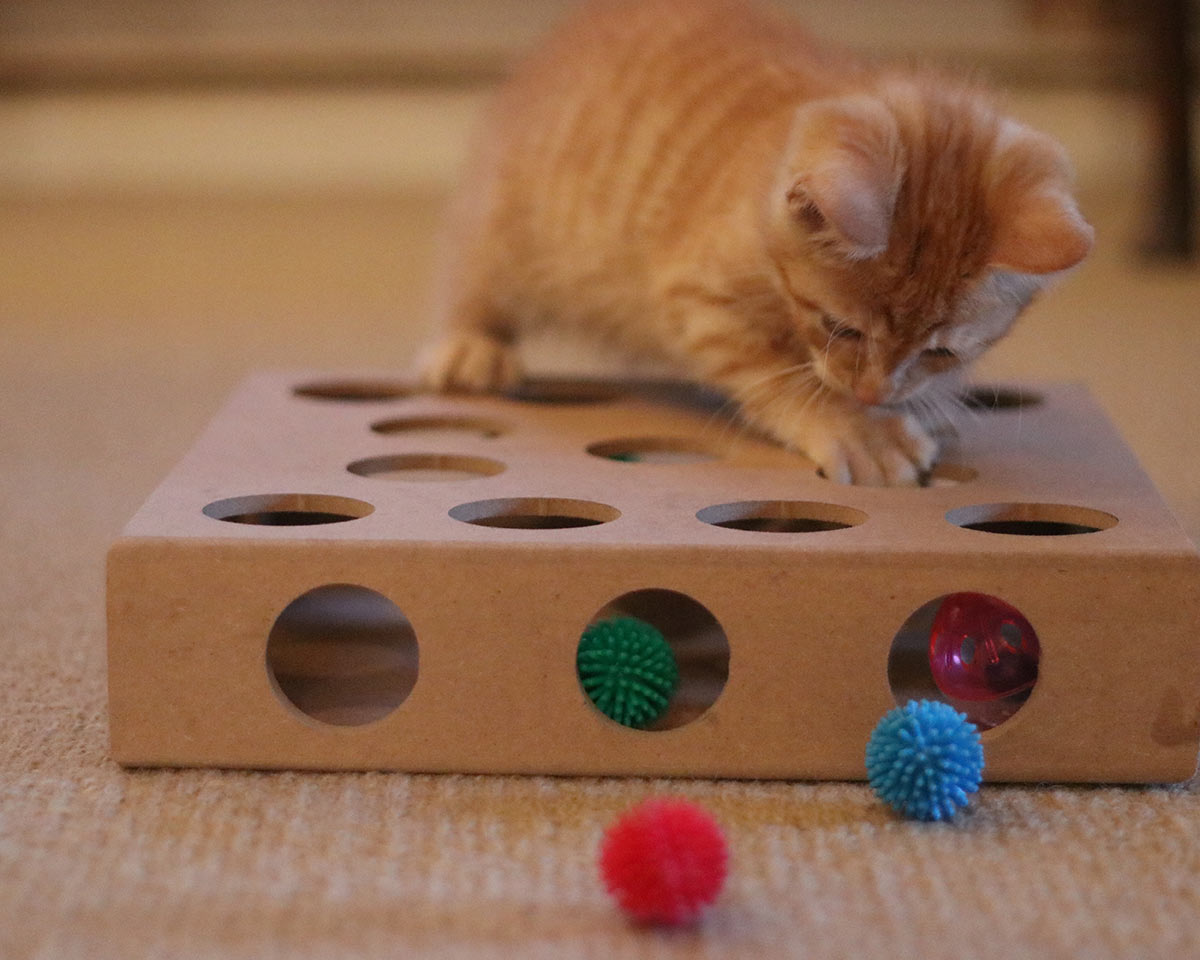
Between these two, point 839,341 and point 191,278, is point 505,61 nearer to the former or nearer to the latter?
point 191,278

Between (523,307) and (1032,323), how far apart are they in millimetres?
1320

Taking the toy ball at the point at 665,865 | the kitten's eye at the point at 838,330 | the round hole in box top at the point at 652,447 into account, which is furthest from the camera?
the round hole in box top at the point at 652,447

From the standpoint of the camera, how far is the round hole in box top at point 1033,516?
114 cm

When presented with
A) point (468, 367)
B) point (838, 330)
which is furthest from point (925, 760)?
point (468, 367)

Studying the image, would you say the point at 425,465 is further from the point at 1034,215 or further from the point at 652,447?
the point at 1034,215

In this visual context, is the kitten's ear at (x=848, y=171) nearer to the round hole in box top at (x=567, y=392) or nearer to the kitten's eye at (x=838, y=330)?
the kitten's eye at (x=838, y=330)

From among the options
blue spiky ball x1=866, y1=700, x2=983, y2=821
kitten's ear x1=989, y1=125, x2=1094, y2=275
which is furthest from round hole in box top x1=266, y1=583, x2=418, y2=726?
kitten's ear x1=989, y1=125, x2=1094, y2=275

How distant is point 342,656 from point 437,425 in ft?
1.08

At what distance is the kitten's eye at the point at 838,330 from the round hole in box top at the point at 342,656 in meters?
0.43

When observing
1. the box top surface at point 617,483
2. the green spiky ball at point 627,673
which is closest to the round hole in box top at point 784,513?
the box top surface at point 617,483

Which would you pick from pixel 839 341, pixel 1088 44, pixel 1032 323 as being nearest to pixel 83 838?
pixel 839 341

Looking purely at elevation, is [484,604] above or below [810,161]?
below

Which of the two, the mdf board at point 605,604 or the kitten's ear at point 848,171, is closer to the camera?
the mdf board at point 605,604

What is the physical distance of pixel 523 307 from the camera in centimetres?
176
